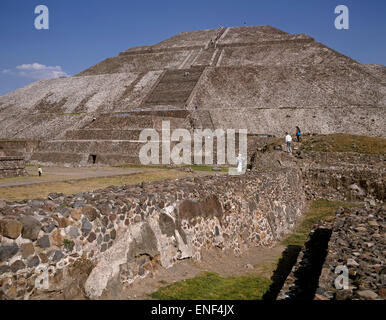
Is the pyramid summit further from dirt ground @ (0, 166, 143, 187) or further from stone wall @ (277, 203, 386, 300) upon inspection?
stone wall @ (277, 203, 386, 300)

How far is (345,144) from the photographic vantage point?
18.8 m

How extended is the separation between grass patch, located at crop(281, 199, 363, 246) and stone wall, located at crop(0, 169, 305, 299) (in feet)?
4.01

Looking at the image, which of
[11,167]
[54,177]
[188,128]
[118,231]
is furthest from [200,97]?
[118,231]

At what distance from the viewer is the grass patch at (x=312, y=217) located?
10753mm

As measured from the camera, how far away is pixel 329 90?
36.6 metres

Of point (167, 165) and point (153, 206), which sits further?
point (167, 165)

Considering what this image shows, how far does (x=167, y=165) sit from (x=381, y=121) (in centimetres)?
1855

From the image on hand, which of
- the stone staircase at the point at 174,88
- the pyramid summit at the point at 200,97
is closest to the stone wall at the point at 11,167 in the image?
the pyramid summit at the point at 200,97

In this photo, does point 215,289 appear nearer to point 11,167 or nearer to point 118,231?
point 118,231

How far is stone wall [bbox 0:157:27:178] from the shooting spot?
1606cm

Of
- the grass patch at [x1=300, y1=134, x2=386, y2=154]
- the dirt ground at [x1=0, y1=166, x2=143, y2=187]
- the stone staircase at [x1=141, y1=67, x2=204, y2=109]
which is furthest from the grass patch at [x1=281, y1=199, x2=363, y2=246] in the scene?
the stone staircase at [x1=141, y1=67, x2=204, y2=109]

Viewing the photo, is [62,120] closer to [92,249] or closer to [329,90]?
[329,90]

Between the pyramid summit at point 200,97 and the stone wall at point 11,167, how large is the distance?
7547 millimetres
